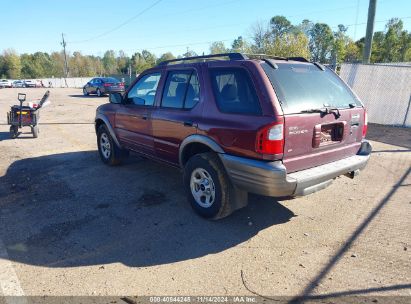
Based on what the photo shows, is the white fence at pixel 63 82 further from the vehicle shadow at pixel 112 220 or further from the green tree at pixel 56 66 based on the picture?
the vehicle shadow at pixel 112 220

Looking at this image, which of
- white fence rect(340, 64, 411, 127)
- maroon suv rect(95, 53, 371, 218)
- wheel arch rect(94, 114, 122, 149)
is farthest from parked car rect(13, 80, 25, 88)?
maroon suv rect(95, 53, 371, 218)

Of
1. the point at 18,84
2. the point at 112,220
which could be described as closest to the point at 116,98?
the point at 112,220

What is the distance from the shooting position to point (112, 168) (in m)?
6.07

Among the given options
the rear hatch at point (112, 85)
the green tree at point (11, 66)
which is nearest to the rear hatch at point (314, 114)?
the rear hatch at point (112, 85)

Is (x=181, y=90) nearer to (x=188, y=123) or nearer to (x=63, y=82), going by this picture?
(x=188, y=123)

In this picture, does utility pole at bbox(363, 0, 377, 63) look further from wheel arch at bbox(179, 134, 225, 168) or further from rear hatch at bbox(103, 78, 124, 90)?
rear hatch at bbox(103, 78, 124, 90)

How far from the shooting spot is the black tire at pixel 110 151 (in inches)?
235

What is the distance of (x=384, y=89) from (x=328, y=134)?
852 cm

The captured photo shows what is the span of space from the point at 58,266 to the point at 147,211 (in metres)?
1.35

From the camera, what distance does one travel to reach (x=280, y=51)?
87.0 ft

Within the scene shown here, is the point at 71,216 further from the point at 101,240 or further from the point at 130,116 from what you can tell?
the point at 130,116

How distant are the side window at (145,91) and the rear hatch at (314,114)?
200 centimetres

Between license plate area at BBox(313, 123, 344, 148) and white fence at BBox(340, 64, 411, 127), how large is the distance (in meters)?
8.06

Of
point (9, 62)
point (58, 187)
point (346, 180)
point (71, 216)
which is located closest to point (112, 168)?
point (58, 187)
